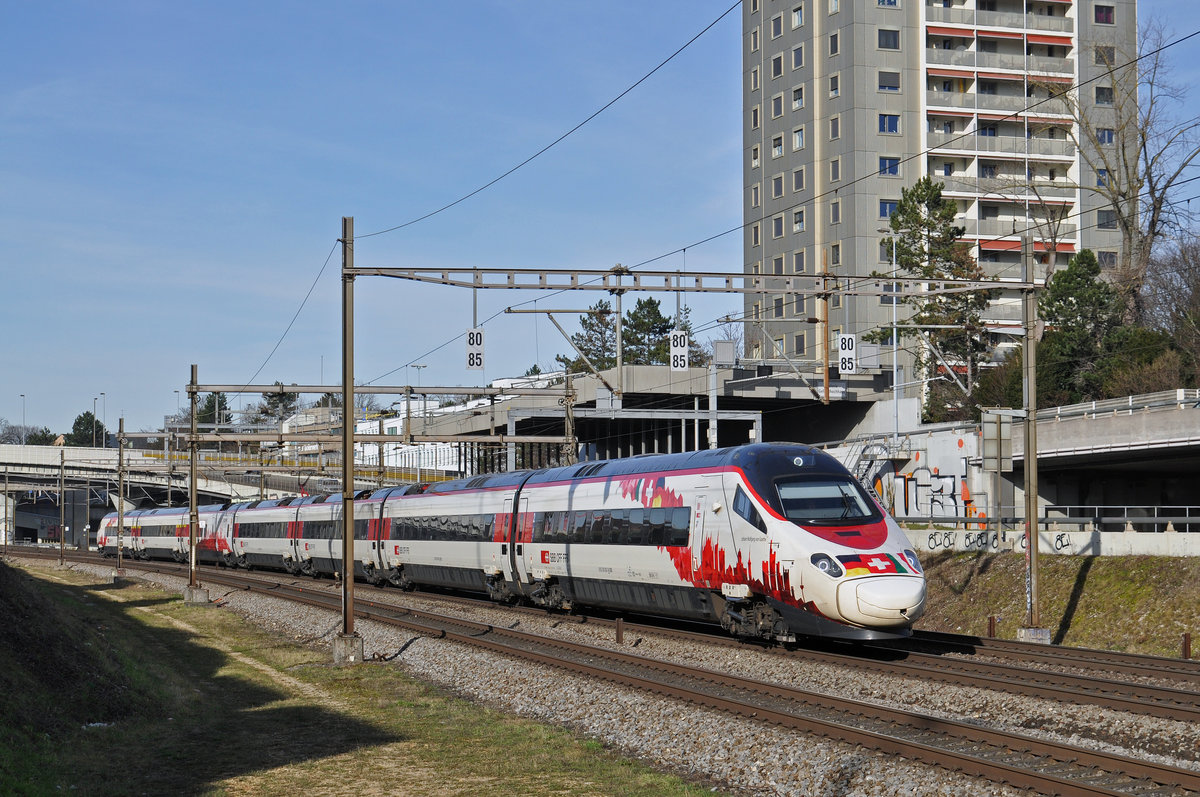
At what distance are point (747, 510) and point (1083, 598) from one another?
1301 cm

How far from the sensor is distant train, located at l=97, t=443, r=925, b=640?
64.3 feet

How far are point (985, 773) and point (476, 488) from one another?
24.5 m

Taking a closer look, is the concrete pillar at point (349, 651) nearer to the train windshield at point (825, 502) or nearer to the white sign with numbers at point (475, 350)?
the train windshield at point (825, 502)

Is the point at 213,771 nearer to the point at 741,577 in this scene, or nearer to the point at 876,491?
the point at 741,577

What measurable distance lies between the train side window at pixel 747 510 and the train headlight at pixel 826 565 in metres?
1.42

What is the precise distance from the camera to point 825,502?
20.9 meters

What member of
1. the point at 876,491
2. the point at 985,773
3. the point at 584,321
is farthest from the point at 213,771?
the point at 584,321

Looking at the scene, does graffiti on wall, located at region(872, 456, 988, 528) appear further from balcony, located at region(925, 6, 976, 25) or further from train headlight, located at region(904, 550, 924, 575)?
balcony, located at region(925, 6, 976, 25)

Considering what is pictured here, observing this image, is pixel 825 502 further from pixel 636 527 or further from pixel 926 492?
pixel 926 492

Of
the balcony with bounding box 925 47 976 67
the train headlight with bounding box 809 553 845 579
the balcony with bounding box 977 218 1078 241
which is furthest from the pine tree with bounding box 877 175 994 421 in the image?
the train headlight with bounding box 809 553 845 579

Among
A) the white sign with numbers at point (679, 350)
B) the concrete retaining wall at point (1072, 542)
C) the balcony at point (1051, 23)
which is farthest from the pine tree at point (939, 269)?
the concrete retaining wall at point (1072, 542)

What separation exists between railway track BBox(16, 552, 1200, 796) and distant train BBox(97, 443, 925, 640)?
3.62 ft

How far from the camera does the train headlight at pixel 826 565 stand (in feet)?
63.6

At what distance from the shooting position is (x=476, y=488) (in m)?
34.8
